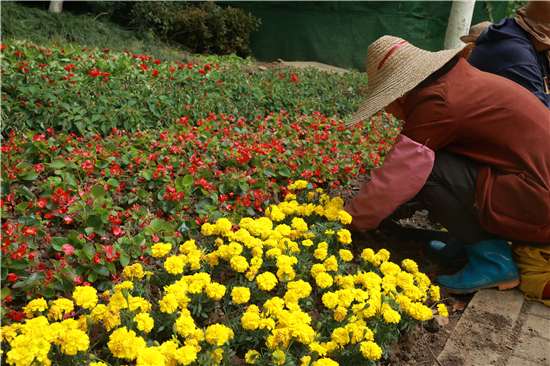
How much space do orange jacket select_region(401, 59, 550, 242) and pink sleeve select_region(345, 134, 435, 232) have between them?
6 centimetres

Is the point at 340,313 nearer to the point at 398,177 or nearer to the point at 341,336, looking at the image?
the point at 341,336

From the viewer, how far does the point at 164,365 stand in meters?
1.29

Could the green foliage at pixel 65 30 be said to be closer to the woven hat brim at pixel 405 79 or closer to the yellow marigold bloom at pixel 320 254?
the woven hat brim at pixel 405 79

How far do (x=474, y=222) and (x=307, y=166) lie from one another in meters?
1.24

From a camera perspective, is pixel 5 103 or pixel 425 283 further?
pixel 5 103

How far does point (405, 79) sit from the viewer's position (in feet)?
6.82

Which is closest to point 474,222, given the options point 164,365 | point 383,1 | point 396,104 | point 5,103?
point 396,104

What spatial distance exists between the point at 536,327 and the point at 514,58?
5.53 feet

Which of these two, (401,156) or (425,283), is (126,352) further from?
(401,156)

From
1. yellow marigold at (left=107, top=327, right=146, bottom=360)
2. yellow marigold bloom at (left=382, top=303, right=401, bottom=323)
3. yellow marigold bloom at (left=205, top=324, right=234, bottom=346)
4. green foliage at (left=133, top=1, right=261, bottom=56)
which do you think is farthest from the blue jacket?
green foliage at (left=133, top=1, right=261, bottom=56)

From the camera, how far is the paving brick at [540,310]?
6.82 ft

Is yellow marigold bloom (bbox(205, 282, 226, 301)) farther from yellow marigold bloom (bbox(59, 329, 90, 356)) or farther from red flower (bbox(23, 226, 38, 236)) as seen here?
red flower (bbox(23, 226, 38, 236))

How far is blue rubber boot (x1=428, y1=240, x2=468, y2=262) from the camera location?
250 centimetres

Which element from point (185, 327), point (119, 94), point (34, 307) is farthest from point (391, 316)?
point (119, 94)
